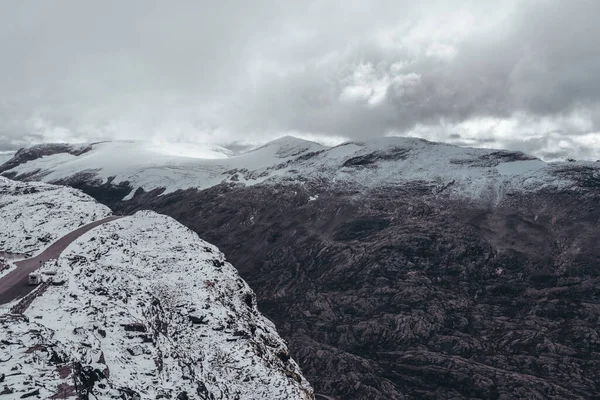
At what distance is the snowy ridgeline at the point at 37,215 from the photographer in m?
58.8

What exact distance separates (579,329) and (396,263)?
58282 mm

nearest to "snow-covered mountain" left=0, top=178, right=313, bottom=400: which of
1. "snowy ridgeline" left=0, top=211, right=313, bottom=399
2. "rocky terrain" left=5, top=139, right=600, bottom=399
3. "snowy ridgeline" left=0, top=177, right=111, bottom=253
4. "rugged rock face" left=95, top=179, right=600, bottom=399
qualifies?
"snowy ridgeline" left=0, top=211, right=313, bottom=399

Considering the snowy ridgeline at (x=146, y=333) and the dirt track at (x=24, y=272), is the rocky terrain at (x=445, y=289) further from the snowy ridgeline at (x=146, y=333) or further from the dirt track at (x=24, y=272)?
the snowy ridgeline at (x=146, y=333)

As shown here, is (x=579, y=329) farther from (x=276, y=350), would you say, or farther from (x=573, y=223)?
(x=276, y=350)

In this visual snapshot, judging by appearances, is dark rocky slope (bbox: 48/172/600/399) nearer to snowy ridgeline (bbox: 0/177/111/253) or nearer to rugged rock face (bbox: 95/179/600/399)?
rugged rock face (bbox: 95/179/600/399)

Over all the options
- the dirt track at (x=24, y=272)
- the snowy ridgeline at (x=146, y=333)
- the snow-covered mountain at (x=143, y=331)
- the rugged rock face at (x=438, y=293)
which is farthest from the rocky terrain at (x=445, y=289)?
the snowy ridgeline at (x=146, y=333)

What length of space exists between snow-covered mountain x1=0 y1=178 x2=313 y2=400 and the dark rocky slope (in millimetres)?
74075

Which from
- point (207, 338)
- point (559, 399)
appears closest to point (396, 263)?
point (559, 399)

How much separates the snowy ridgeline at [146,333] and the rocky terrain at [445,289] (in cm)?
7458

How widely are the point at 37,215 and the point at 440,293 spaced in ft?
403

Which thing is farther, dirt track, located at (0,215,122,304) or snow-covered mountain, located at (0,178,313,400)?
dirt track, located at (0,215,122,304)

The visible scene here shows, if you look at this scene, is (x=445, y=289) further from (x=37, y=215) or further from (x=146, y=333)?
(x=146, y=333)

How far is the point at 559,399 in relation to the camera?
4087 inches

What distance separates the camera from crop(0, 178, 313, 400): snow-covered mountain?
787 inches
